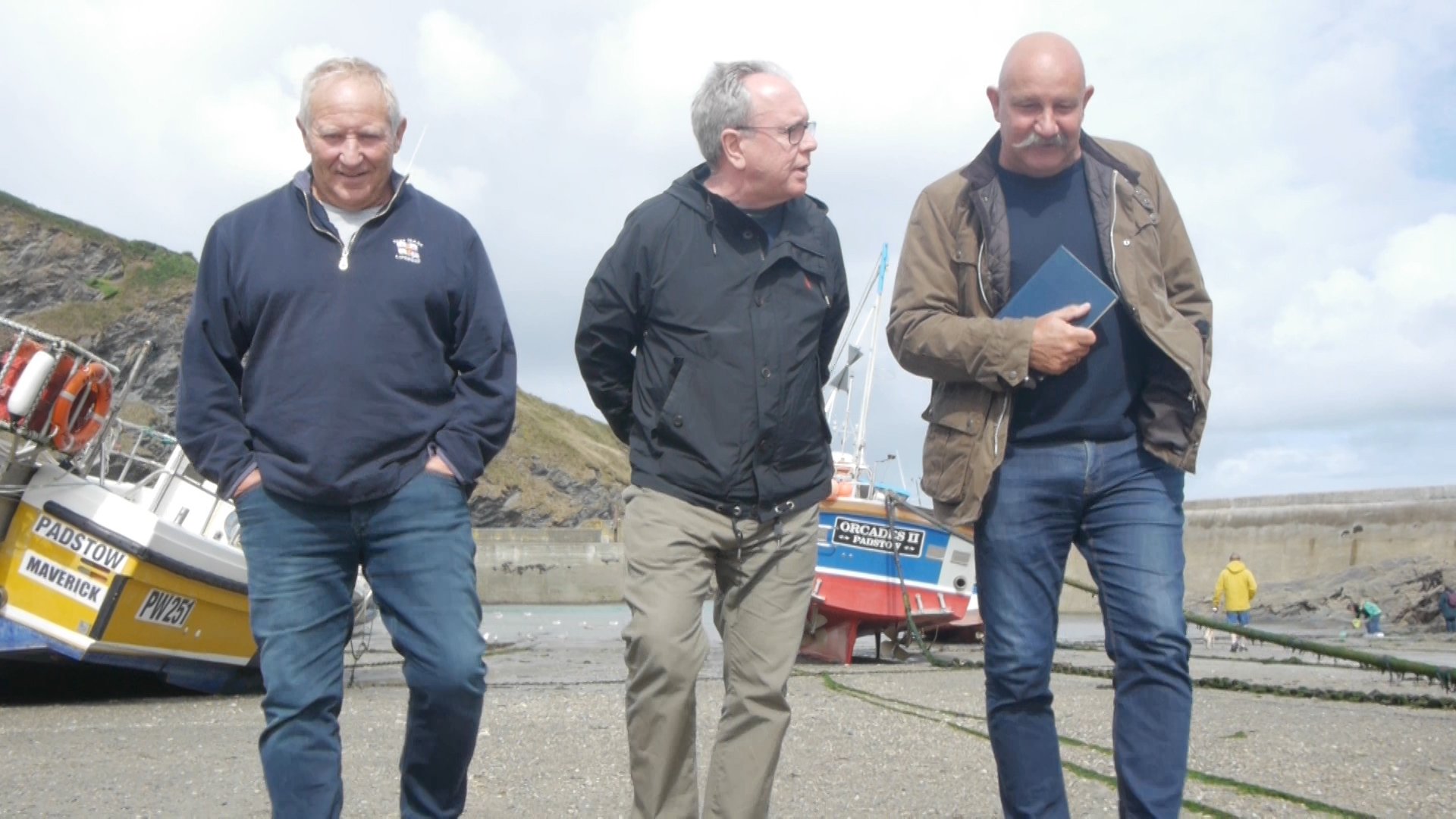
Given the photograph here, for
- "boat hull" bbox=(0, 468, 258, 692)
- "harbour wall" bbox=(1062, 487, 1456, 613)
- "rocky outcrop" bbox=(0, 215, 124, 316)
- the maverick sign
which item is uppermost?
"rocky outcrop" bbox=(0, 215, 124, 316)

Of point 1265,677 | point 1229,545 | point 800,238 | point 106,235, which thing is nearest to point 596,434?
point 106,235

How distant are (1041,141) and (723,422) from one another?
1.10 meters

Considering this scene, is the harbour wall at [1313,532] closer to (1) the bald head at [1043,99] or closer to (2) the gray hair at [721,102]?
(1) the bald head at [1043,99]

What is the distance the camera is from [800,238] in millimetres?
3842

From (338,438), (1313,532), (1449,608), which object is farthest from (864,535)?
(1313,532)

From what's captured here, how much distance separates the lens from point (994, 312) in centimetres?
372

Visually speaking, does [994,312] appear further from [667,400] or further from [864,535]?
[864,535]

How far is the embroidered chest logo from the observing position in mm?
3484

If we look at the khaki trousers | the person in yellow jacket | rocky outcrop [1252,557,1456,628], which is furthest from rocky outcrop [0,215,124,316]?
the khaki trousers

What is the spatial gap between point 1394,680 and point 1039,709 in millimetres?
9033

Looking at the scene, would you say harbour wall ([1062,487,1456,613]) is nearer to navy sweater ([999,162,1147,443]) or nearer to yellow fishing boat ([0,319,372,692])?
yellow fishing boat ([0,319,372,692])

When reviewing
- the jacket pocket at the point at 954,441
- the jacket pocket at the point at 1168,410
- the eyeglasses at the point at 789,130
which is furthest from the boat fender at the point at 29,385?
the jacket pocket at the point at 1168,410

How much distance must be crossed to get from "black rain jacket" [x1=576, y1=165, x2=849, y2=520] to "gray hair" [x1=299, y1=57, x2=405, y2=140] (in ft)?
2.30

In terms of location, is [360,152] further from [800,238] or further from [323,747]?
[323,747]
